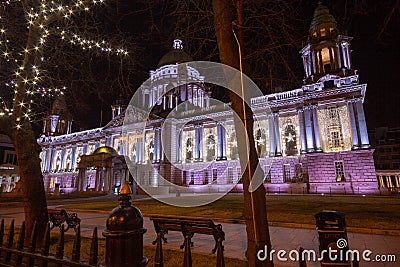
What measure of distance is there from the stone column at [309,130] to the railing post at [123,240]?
1356 inches

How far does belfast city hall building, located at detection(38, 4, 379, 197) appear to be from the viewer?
102 feet

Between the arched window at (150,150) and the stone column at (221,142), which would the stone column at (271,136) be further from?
the arched window at (150,150)

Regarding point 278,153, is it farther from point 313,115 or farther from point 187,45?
point 187,45

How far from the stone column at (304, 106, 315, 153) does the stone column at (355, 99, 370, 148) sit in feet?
18.6

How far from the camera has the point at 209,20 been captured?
5.34m

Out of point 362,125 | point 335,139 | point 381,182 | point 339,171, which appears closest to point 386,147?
point 381,182

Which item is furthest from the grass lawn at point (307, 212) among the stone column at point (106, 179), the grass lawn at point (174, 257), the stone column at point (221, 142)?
the stone column at point (221, 142)

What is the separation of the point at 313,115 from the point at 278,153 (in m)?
7.40

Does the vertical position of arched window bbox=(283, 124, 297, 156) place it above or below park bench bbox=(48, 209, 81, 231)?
above

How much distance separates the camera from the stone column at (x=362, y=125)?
3000cm

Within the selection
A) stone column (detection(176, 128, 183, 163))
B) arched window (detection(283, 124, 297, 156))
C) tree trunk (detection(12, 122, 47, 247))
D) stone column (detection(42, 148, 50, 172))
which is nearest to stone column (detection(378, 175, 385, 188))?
arched window (detection(283, 124, 297, 156))

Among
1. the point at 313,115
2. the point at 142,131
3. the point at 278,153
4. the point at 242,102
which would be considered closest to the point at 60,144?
the point at 142,131

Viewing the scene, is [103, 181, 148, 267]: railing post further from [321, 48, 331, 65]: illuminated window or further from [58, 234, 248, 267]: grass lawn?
[321, 48, 331, 65]: illuminated window

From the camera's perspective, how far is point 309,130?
33.8 meters
